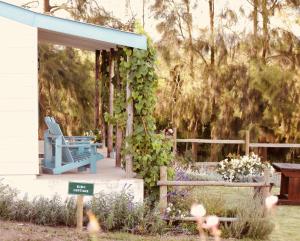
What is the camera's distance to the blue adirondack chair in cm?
930

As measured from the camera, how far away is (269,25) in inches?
781

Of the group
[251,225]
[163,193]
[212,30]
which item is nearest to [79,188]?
[163,193]

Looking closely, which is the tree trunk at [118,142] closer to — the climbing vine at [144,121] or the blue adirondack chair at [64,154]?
the blue adirondack chair at [64,154]

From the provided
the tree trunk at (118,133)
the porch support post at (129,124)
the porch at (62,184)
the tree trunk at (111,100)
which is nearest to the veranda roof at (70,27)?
the porch support post at (129,124)

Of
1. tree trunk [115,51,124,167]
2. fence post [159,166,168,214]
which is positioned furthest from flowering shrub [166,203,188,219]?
→ tree trunk [115,51,124,167]

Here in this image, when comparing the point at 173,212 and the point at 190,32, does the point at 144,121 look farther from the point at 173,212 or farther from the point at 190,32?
the point at 190,32

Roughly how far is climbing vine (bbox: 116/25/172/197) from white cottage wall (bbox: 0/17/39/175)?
4.56ft

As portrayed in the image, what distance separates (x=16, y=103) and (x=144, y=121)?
185 cm

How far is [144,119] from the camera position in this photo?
358 inches

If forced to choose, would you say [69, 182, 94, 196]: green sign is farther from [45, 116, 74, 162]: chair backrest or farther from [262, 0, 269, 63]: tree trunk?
[262, 0, 269, 63]: tree trunk

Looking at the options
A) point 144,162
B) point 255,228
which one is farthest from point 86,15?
→ point 255,228

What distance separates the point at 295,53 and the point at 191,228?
12.0m

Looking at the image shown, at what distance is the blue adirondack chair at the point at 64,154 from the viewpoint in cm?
930

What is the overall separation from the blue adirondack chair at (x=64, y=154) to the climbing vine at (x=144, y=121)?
809mm
